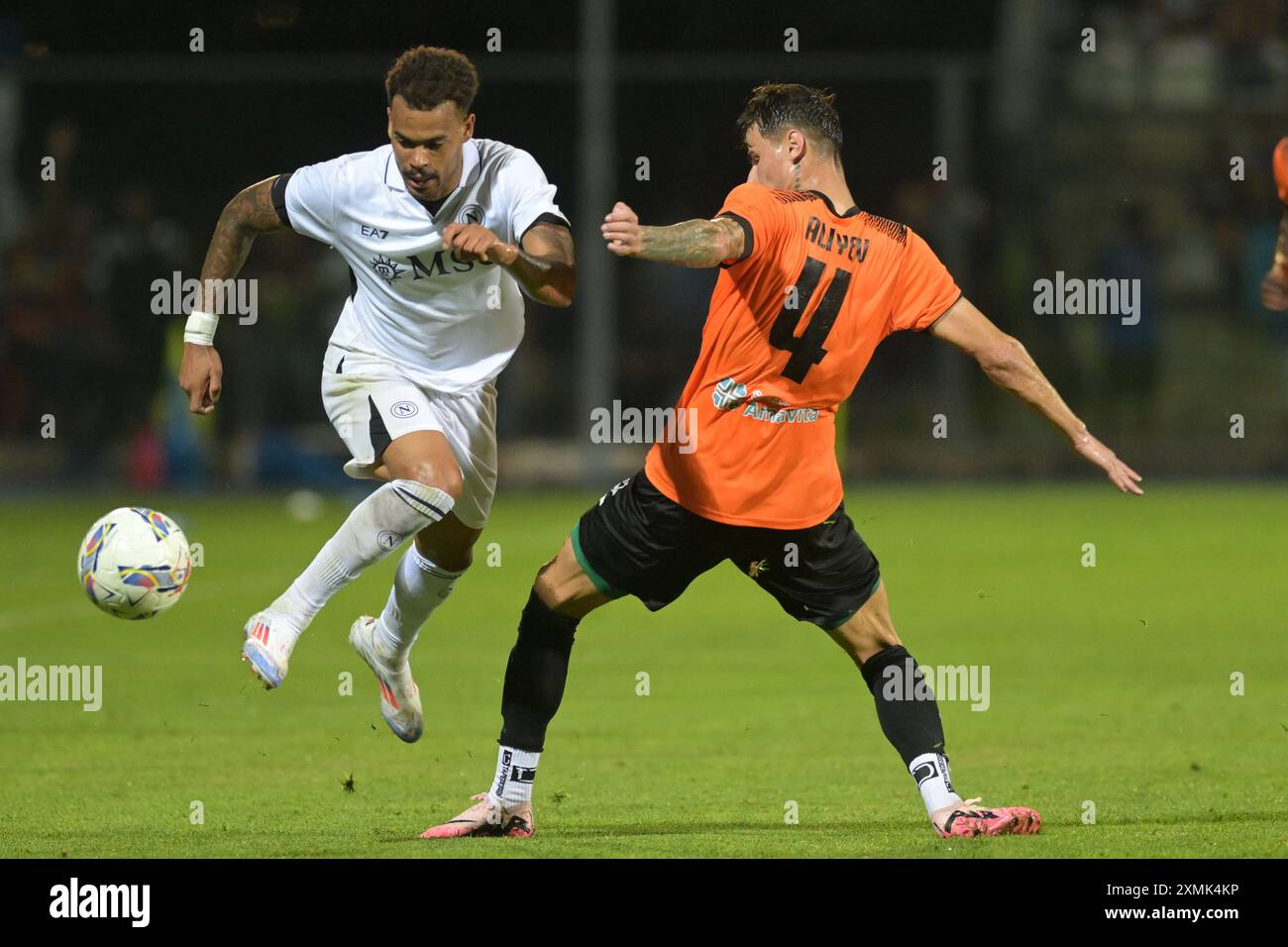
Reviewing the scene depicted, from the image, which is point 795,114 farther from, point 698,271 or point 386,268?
point 698,271

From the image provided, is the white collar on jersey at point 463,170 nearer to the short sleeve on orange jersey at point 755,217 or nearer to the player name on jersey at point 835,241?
the short sleeve on orange jersey at point 755,217

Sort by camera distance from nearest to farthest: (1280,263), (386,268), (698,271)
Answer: (1280,263) → (386,268) → (698,271)

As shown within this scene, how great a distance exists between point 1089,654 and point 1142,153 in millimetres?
12495

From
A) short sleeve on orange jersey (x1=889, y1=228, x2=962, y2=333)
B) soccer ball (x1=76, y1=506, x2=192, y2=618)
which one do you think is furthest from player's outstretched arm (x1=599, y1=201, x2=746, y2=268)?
soccer ball (x1=76, y1=506, x2=192, y2=618)

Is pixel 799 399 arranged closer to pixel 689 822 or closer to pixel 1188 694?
pixel 689 822

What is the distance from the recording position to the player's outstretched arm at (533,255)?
629 centimetres

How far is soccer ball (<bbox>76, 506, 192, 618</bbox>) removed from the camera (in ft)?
23.7

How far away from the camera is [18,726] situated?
955cm

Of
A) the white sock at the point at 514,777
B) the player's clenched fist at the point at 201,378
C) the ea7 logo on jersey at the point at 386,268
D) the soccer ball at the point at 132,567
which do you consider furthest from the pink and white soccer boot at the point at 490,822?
the ea7 logo on jersey at the point at 386,268

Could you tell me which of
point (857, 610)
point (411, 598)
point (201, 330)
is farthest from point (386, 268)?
point (857, 610)

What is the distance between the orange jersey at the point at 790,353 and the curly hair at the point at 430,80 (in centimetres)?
109

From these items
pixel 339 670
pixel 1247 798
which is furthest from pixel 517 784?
pixel 339 670

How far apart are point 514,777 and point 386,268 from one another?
196 cm

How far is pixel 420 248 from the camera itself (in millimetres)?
7473
